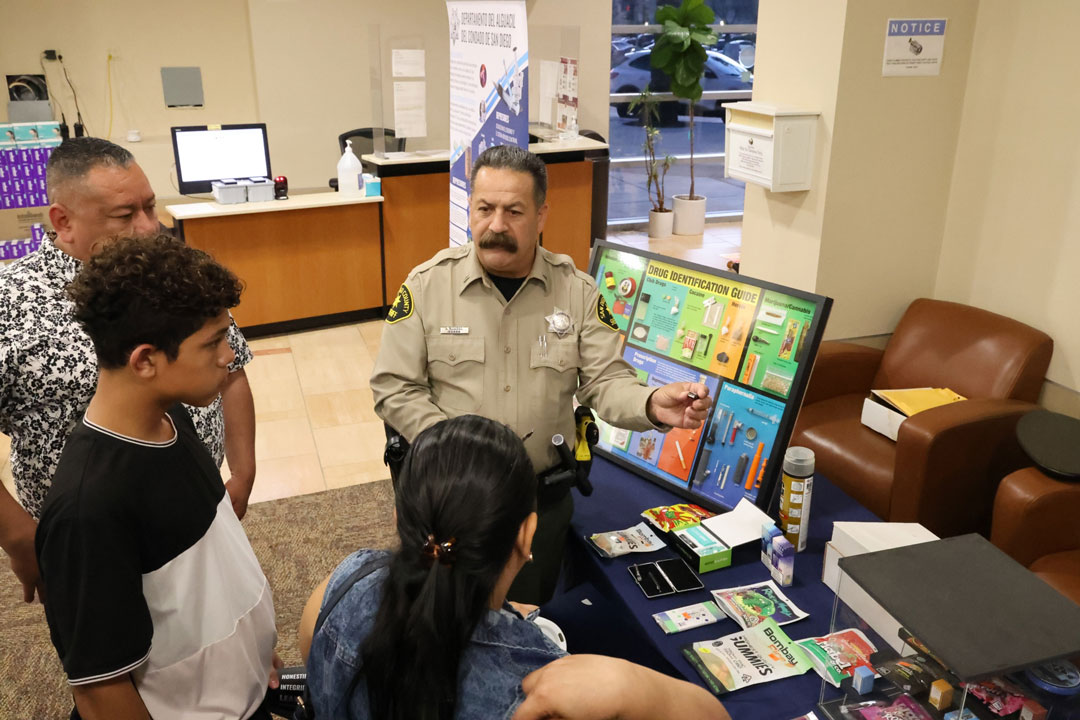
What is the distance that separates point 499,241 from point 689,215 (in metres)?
6.77

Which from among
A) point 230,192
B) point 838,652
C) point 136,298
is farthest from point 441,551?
point 230,192

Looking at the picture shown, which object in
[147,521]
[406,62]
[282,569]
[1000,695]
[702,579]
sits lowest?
[282,569]

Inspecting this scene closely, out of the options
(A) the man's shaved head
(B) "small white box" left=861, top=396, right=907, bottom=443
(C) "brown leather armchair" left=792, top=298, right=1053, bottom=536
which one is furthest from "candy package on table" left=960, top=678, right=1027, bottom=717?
(A) the man's shaved head

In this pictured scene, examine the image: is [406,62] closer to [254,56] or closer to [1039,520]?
[254,56]

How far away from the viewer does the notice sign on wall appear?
325 cm

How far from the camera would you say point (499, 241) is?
7.20 feet

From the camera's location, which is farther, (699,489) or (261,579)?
(699,489)

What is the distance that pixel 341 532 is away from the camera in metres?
3.53

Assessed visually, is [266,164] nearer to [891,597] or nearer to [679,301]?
[679,301]

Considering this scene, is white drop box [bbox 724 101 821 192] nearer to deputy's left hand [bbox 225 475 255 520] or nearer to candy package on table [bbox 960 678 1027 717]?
deputy's left hand [bbox 225 475 255 520]

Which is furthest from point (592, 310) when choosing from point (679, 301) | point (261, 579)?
point (261, 579)

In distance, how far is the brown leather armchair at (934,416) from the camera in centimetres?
291

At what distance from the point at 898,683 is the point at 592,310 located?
125 centimetres

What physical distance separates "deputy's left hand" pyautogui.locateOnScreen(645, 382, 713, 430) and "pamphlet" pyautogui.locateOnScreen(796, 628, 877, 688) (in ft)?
1.85
